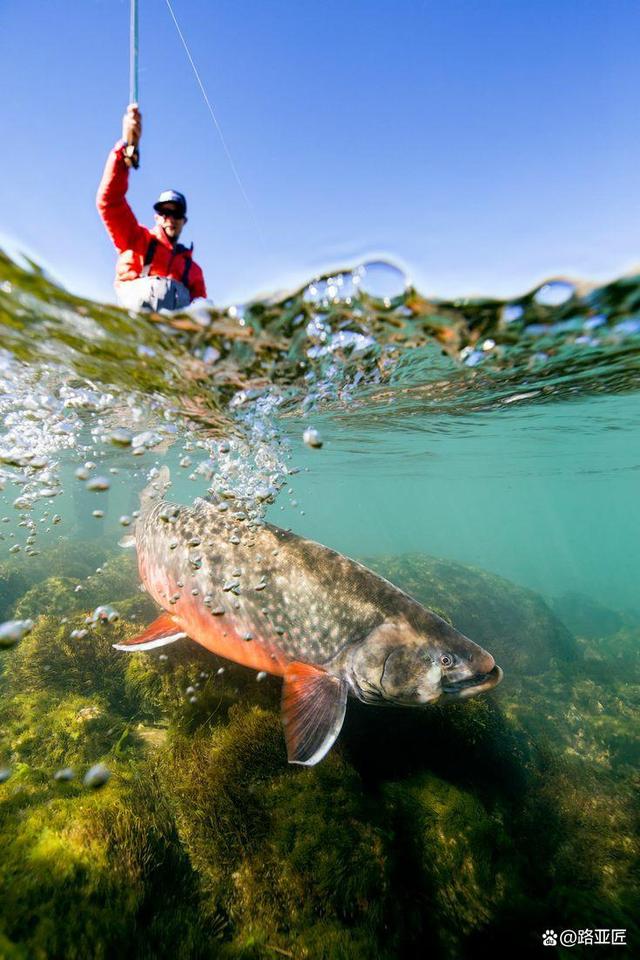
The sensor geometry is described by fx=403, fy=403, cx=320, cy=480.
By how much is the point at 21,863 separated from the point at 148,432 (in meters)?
11.0

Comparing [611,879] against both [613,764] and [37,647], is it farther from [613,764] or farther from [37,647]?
[37,647]

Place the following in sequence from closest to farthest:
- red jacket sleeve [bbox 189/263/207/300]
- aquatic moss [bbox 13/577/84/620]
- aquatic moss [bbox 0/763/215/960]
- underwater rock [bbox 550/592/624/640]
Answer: aquatic moss [bbox 0/763/215/960] < red jacket sleeve [bbox 189/263/207/300] < aquatic moss [bbox 13/577/84/620] < underwater rock [bbox 550/592/624/640]

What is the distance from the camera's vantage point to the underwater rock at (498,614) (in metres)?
15.5

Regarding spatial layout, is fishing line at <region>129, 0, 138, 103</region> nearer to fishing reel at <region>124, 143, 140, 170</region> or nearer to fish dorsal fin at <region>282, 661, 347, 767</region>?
fishing reel at <region>124, 143, 140, 170</region>

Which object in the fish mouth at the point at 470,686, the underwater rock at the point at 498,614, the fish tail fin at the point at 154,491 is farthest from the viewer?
the underwater rock at the point at 498,614

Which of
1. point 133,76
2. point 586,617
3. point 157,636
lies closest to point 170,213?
point 133,76

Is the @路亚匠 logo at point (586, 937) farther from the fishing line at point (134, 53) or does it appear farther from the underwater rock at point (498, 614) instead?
the underwater rock at point (498, 614)

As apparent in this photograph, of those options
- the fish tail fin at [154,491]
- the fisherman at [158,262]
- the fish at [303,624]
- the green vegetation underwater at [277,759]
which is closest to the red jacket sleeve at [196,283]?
the fisherman at [158,262]

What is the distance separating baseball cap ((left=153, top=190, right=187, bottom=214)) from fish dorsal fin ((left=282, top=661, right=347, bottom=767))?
5.71m

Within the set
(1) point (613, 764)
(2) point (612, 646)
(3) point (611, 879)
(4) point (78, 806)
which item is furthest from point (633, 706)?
(4) point (78, 806)

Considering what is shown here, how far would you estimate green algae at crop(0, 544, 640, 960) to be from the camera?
309 cm

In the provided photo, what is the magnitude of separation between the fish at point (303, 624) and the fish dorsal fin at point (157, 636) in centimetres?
2

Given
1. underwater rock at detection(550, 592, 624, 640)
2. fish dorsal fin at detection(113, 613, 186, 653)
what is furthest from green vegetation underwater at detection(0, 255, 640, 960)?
underwater rock at detection(550, 592, 624, 640)

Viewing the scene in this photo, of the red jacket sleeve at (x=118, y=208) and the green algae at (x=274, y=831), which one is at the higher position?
the red jacket sleeve at (x=118, y=208)
